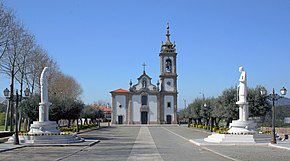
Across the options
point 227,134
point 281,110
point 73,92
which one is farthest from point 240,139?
point 73,92

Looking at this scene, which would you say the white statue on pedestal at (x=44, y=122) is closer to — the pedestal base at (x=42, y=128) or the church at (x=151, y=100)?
the pedestal base at (x=42, y=128)

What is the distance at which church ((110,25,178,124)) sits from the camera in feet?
300

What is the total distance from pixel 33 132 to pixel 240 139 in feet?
48.2

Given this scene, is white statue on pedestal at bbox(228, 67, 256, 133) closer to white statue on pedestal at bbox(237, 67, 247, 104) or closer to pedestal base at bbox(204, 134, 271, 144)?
white statue on pedestal at bbox(237, 67, 247, 104)

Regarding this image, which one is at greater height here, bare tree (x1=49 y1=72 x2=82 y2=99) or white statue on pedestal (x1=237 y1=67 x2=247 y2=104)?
bare tree (x1=49 y1=72 x2=82 y2=99)

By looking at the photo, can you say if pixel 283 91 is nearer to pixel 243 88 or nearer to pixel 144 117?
pixel 243 88

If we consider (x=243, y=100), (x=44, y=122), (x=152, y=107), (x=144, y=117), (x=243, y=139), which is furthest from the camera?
(x=144, y=117)

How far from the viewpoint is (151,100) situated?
303ft

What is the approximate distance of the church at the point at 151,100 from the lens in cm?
9138

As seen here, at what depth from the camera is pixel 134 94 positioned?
92500 mm

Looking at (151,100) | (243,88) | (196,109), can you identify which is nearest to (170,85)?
(151,100)

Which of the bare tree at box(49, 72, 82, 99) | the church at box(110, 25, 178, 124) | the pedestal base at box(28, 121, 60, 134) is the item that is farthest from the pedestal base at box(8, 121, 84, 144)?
the church at box(110, 25, 178, 124)

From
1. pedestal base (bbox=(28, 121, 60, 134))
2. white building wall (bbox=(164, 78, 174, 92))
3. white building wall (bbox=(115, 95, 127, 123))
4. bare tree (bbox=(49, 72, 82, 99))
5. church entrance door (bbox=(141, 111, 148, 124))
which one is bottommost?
church entrance door (bbox=(141, 111, 148, 124))

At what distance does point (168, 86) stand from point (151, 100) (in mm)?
5156
